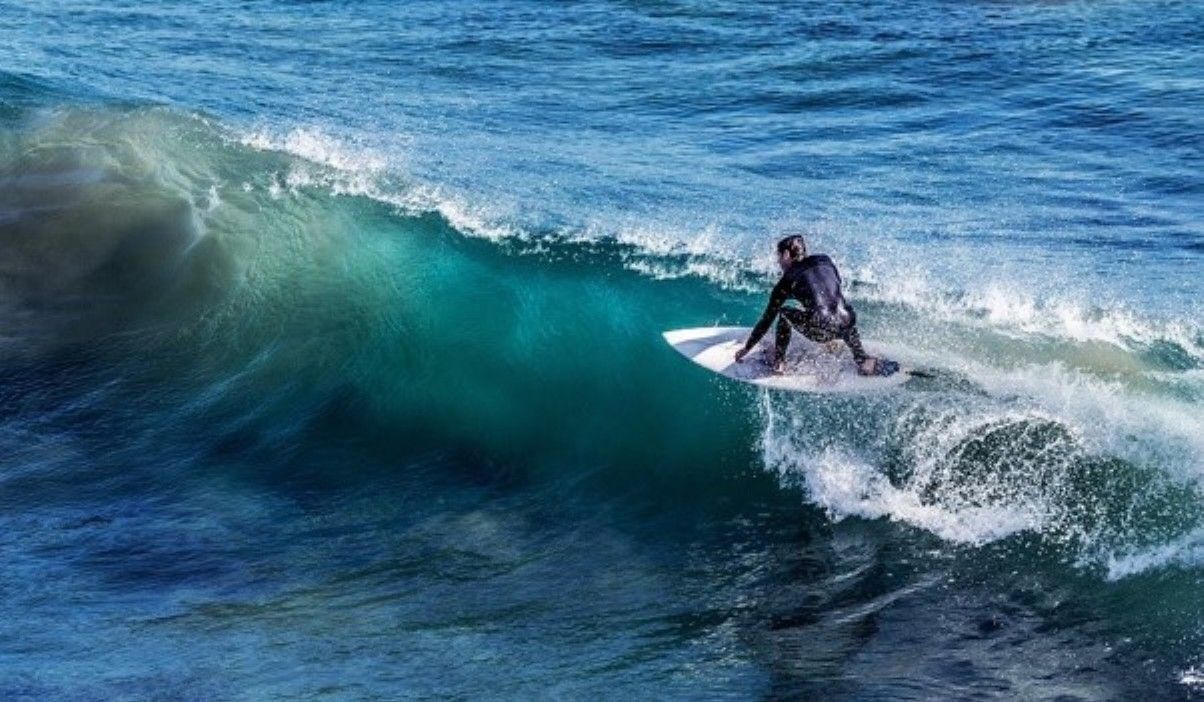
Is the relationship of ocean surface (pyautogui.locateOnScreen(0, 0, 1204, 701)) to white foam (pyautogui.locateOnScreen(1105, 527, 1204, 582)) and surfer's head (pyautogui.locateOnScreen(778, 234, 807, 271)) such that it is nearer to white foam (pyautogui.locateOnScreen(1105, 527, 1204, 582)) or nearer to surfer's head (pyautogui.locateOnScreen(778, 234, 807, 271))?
white foam (pyautogui.locateOnScreen(1105, 527, 1204, 582))

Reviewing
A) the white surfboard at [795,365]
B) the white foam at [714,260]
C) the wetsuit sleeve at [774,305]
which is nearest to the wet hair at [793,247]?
the wetsuit sleeve at [774,305]

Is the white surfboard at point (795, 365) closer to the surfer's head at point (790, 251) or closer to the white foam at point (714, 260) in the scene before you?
the surfer's head at point (790, 251)

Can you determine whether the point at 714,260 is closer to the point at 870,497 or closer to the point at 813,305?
the point at 813,305

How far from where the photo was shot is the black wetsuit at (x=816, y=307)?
47.2 ft

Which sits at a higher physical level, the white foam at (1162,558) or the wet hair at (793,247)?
the wet hair at (793,247)

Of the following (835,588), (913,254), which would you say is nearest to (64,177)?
(913,254)

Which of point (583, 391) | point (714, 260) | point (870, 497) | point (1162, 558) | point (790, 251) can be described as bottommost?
point (1162, 558)

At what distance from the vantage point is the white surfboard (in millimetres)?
14477

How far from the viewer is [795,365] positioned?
14867 mm

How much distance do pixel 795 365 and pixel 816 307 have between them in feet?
2.39

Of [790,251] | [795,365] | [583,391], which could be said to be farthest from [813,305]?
[583,391]

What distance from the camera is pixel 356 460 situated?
1562 cm

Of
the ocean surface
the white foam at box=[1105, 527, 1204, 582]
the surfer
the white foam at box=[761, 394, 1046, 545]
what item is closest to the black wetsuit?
the surfer

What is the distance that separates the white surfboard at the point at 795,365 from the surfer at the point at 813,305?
5.7 inches
